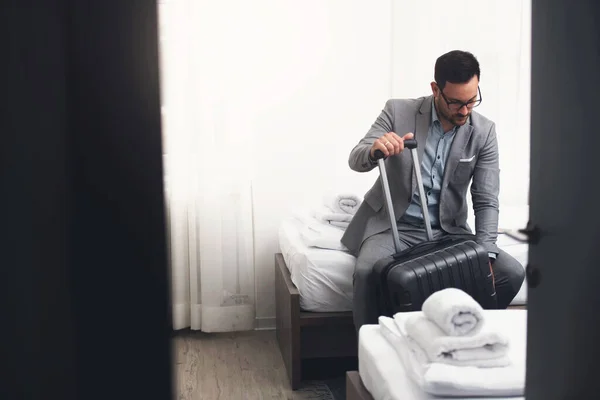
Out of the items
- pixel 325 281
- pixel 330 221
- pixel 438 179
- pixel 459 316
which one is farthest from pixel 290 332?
pixel 459 316

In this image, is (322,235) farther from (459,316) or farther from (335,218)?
(459,316)

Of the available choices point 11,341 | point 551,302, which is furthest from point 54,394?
point 551,302

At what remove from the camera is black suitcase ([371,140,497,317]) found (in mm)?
2287

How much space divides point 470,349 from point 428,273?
72 centimetres

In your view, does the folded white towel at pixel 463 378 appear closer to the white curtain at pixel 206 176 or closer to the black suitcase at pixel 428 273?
the black suitcase at pixel 428 273

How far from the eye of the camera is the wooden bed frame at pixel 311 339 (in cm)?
271

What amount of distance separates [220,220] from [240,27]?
0.94 meters

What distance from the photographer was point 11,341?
478 millimetres

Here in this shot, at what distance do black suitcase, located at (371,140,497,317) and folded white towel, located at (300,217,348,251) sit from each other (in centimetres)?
37

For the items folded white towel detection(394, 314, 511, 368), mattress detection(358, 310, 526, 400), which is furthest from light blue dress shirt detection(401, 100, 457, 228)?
folded white towel detection(394, 314, 511, 368)

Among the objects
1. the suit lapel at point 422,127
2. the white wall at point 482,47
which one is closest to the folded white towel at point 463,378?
the suit lapel at point 422,127

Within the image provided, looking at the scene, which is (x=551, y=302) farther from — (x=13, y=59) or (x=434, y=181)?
(x=434, y=181)

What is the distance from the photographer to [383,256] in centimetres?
261

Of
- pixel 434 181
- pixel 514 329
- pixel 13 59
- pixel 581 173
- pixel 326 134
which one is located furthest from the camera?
pixel 326 134
